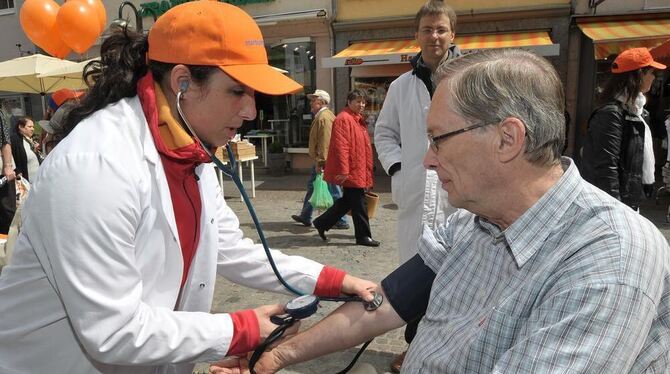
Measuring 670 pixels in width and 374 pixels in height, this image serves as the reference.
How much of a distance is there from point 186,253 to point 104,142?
449 millimetres

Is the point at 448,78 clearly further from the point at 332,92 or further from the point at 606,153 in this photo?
the point at 332,92

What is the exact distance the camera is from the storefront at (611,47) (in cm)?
902

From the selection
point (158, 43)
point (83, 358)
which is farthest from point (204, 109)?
point (83, 358)

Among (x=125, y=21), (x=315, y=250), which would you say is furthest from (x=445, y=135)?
(x=315, y=250)

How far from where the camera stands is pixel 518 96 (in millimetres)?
1264

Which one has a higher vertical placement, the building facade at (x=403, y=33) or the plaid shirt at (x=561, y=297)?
the building facade at (x=403, y=33)

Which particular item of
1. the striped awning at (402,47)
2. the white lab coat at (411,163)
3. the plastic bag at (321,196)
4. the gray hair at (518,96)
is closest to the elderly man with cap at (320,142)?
the plastic bag at (321,196)

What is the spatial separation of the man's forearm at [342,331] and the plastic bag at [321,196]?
470 cm

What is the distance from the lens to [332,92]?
1170cm

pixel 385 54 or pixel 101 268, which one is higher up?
pixel 385 54

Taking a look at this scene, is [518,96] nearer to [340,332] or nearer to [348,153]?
[340,332]

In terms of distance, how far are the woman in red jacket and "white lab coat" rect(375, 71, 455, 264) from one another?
8.48 feet

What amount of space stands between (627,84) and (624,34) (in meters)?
6.93

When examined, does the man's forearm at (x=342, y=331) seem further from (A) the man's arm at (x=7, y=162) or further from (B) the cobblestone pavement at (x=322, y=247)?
(A) the man's arm at (x=7, y=162)
